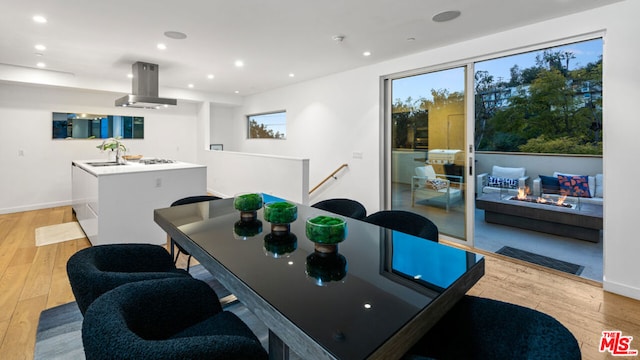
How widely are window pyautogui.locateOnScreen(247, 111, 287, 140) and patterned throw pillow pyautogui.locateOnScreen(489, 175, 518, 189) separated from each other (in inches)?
155

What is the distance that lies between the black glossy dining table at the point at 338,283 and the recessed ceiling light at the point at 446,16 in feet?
7.70

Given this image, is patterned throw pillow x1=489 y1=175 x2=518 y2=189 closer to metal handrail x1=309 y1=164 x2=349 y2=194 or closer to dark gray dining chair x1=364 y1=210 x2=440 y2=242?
metal handrail x1=309 y1=164 x2=349 y2=194

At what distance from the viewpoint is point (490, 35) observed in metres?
3.51

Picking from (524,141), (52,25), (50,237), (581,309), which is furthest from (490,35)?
(50,237)

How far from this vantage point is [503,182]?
506cm

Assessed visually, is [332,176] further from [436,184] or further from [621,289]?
[621,289]

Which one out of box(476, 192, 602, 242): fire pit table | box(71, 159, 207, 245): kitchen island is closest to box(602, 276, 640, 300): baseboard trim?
box(476, 192, 602, 242): fire pit table

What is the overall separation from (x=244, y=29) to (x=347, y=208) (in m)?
2.27

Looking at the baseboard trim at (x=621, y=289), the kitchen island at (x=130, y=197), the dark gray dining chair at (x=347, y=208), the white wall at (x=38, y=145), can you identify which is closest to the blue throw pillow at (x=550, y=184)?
the baseboard trim at (x=621, y=289)

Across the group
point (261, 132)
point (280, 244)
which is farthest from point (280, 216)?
point (261, 132)

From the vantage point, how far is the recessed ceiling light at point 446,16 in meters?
2.93

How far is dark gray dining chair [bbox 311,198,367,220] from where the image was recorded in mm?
2449

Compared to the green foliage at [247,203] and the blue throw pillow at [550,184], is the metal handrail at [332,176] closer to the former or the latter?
the blue throw pillow at [550,184]

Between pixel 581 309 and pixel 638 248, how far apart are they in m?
0.79
